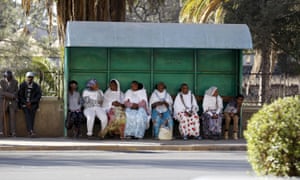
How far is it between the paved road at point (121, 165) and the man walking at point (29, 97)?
2552mm

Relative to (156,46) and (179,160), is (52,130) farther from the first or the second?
(179,160)

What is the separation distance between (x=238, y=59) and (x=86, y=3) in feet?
16.9

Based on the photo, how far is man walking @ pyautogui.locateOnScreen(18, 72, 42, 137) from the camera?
66.5ft

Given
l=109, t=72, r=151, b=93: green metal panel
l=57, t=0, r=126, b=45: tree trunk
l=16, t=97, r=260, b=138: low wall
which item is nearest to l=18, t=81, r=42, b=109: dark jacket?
l=16, t=97, r=260, b=138: low wall

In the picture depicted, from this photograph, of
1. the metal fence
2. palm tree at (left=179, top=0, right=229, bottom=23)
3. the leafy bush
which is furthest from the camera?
palm tree at (left=179, top=0, right=229, bottom=23)

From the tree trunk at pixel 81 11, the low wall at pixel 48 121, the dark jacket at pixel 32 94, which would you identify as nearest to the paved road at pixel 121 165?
the dark jacket at pixel 32 94

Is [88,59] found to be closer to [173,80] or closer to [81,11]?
[173,80]

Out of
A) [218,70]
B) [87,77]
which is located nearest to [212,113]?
[218,70]

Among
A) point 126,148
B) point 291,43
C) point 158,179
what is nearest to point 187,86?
point 126,148

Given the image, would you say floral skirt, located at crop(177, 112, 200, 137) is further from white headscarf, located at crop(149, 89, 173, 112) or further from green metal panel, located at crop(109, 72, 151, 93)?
green metal panel, located at crop(109, 72, 151, 93)

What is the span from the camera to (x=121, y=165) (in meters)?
14.5

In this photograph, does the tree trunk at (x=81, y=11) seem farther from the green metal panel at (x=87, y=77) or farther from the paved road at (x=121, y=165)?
the paved road at (x=121, y=165)

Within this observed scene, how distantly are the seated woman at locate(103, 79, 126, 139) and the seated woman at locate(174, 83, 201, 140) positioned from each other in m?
1.40

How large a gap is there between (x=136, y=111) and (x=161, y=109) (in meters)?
0.64
